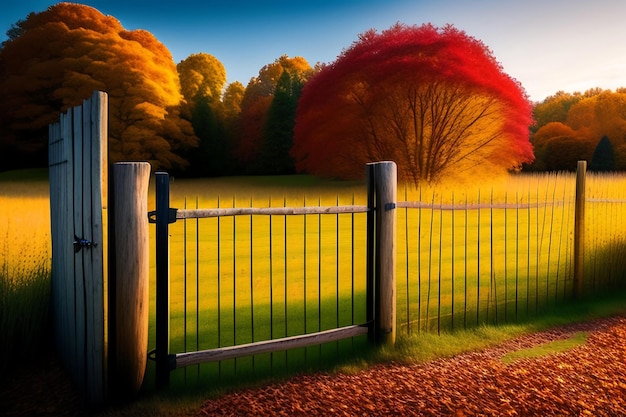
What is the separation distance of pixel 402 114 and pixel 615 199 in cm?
1418

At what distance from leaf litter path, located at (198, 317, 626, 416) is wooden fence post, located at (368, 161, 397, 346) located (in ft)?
1.44

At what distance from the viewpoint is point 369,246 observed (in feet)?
15.4

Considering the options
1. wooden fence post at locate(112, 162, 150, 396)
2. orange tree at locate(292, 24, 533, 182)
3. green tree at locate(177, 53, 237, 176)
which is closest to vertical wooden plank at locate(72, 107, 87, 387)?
wooden fence post at locate(112, 162, 150, 396)

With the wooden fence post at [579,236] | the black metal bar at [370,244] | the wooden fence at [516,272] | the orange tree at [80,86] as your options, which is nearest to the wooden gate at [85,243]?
the black metal bar at [370,244]

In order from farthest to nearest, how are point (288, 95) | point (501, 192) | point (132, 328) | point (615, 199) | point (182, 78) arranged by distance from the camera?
1. point (182, 78)
2. point (288, 95)
3. point (501, 192)
4. point (615, 199)
5. point (132, 328)

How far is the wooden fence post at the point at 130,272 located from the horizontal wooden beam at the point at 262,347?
1.06 feet

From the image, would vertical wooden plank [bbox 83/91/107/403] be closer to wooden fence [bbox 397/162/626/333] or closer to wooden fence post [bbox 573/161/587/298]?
wooden fence [bbox 397/162/626/333]

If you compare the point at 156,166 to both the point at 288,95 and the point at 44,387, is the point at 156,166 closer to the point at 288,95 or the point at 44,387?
Answer: the point at 288,95

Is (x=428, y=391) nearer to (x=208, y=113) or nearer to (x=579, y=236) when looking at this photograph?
(x=579, y=236)

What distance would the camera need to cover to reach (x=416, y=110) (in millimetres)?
21156

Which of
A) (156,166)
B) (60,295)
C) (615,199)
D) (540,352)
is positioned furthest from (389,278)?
(156,166)

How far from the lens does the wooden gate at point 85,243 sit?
131 inches

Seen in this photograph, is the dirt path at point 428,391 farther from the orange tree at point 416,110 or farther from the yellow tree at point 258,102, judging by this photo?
the yellow tree at point 258,102

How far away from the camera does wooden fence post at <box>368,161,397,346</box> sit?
461 centimetres
